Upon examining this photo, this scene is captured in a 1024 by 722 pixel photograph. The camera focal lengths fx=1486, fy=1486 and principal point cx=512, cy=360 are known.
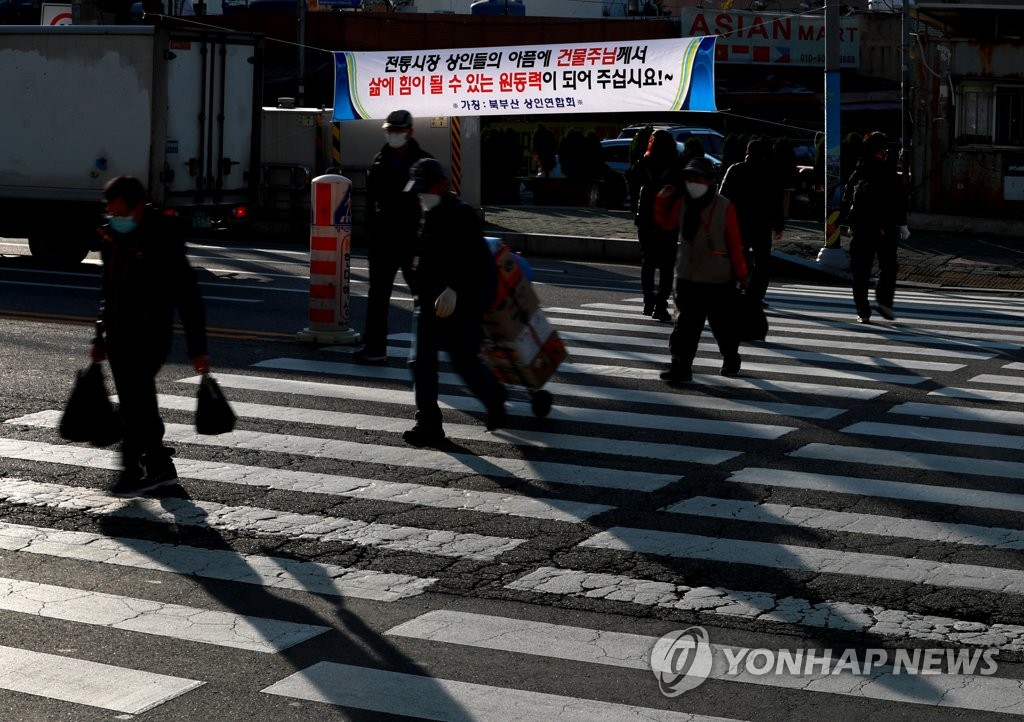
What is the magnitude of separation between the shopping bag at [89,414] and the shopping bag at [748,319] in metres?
5.02

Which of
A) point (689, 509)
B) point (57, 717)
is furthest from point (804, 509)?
point (57, 717)

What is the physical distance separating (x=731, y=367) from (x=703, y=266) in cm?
95

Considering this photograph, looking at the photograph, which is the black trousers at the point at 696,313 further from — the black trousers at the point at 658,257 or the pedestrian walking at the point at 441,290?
the black trousers at the point at 658,257

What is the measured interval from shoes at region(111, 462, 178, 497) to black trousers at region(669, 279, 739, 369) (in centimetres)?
446

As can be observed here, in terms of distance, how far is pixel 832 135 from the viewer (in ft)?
67.7

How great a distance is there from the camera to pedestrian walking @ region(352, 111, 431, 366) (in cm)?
1123

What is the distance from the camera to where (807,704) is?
4992mm

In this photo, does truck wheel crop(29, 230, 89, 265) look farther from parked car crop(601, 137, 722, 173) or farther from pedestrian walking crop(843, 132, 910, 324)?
parked car crop(601, 137, 722, 173)

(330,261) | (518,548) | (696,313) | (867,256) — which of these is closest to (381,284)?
(330,261)

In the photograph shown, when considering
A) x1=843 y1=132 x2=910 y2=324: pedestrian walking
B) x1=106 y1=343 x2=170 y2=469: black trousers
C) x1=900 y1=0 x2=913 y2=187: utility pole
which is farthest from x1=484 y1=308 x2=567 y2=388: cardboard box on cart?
x1=900 y1=0 x2=913 y2=187: utility pole

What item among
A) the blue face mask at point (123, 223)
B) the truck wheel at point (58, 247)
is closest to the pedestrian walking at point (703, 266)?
the blue face mask at point (123, 223)

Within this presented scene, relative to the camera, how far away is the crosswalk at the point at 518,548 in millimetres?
5207

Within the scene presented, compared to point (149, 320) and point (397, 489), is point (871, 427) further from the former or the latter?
point (149, 320)

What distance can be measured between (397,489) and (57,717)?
320 centimetres
